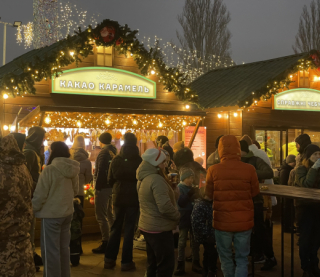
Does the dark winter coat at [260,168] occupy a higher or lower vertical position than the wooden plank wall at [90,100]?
lower

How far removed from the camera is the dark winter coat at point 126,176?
600cm

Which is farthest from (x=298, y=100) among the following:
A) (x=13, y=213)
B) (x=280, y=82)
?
(x=13, y=213)

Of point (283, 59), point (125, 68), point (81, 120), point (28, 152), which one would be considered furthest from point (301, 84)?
point (28, 152)

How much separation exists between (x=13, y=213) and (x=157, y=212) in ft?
5.97

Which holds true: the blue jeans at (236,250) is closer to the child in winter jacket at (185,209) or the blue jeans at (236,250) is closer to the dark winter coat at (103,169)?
the child in winter jacket at (185,209)

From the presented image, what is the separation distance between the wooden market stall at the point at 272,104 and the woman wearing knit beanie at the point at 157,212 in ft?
25.3

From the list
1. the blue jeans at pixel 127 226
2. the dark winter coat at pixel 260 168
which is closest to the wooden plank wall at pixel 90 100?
Answer: the blue jeans at pixel 127 226

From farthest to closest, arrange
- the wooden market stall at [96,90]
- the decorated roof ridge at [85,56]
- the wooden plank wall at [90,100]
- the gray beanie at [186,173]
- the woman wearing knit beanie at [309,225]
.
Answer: the wooden plank wall at [90,100] < the wooden market stall at [96,90] < the decorated roof ridge at [85,56] < the gray beanie at [186,173] < the woman wearing knit beanie at [309,225]

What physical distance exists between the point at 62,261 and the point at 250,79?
33.3 ft

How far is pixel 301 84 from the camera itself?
44.5ft

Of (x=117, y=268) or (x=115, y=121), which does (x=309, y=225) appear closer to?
(x=117, y=268)

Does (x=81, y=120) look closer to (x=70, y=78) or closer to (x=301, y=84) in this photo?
(x=70, y=78)

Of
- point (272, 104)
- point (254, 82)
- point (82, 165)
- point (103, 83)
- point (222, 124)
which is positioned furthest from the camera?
point (272, 104)

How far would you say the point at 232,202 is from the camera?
4.41 meters
